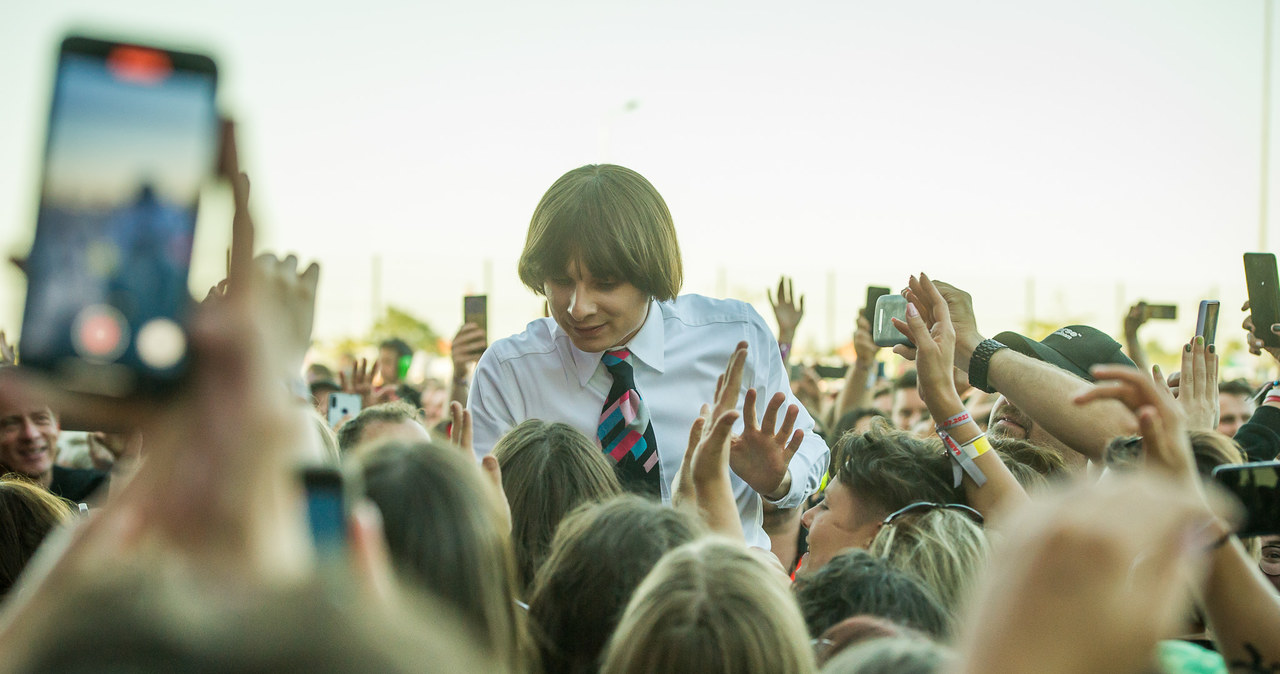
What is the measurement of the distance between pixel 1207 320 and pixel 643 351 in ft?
7.45

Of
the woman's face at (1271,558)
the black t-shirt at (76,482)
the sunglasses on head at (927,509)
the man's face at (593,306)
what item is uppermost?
the man's face at (593,306)

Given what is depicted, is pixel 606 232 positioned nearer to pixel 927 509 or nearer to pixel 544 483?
pixel 544 483

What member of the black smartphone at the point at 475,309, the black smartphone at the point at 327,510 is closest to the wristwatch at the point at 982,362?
the black smartphone at the point at 327,510

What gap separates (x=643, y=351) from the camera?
2.97 meters

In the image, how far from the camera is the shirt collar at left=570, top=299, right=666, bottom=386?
9.71ft

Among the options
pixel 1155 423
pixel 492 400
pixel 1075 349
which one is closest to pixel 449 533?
pixel 1155 423

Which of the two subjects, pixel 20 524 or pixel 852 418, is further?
pixel 852 418

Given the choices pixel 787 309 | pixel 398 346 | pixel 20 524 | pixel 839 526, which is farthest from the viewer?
pixel 398 346

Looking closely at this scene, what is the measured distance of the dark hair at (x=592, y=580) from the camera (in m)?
1.71

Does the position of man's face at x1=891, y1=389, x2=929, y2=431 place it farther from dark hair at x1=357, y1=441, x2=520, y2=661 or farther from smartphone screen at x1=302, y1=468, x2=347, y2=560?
smartphone screen at x1=302, y1=468, x2=347, y2=560

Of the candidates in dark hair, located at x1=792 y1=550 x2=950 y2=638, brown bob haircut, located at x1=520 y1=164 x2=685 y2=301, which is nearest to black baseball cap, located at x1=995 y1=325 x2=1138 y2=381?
brown bob haircut, located at x1=520 y1=164 x2=685 y2=301

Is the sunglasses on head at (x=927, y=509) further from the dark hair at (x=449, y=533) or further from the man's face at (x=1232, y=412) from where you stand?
the man's face at (x=1232, y=412)

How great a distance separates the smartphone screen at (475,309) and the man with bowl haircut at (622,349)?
169 centimetres

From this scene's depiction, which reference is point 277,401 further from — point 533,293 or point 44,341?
point 533,293
